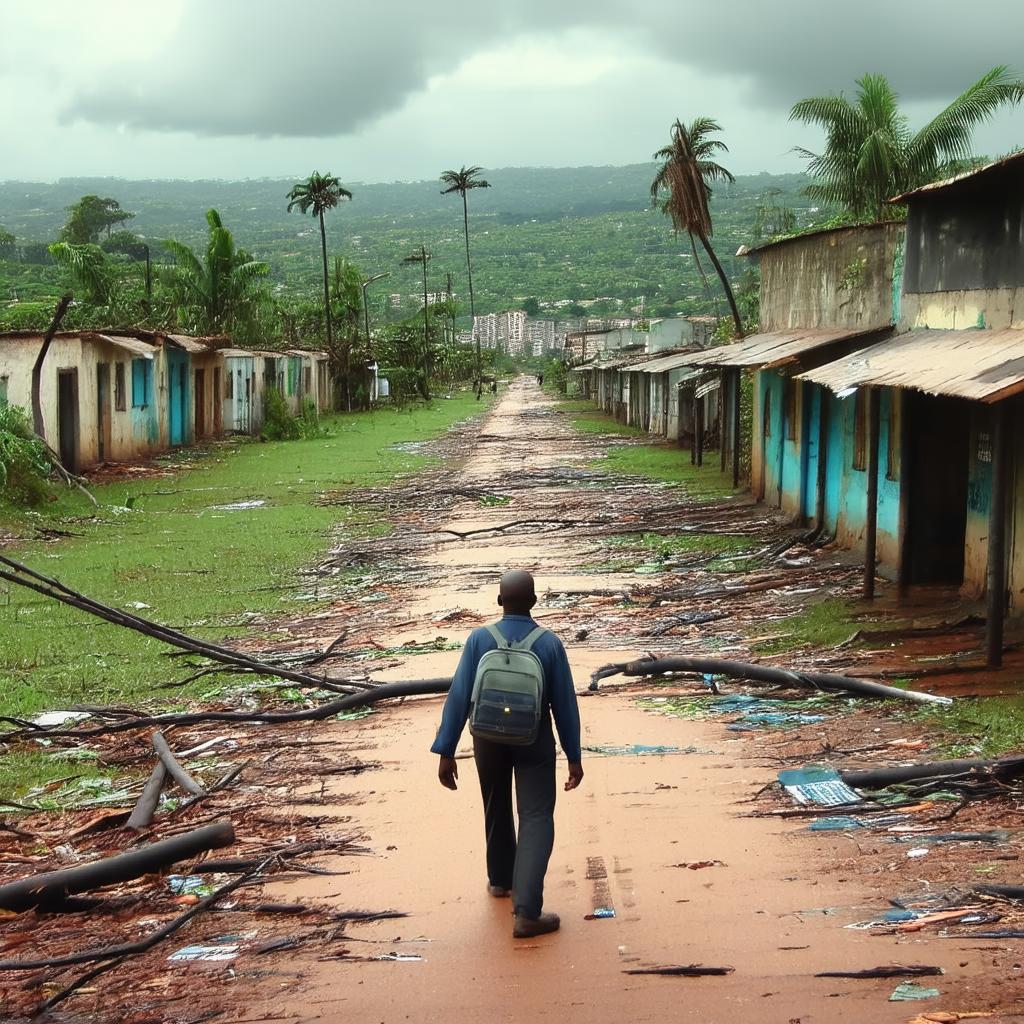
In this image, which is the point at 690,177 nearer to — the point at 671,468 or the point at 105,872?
the point at 671,468

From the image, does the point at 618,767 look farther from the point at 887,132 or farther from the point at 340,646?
the point at 887,132

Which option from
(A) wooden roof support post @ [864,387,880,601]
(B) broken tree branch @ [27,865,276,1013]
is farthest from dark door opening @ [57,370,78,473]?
(B) broken tree branch @ [27,865,276,1013]

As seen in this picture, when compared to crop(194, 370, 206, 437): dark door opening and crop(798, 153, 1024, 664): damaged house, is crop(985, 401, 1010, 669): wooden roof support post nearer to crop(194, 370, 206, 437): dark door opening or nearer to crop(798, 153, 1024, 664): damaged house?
crop(798, 153, 1024, 664): damaged house

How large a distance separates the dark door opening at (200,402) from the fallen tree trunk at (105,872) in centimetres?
3408

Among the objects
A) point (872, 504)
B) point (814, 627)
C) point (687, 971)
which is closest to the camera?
point (687, 971)

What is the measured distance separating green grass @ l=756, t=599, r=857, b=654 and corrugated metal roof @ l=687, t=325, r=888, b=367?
4214 millimetres

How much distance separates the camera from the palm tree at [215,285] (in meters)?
44.7

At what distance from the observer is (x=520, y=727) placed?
5.62 meters

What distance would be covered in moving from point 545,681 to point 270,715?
430 cm

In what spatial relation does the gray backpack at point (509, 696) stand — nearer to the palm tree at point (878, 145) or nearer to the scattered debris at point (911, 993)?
the scattered debris at point (911, 993)

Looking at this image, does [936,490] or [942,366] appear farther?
[936,490]

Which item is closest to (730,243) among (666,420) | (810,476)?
(666,420)

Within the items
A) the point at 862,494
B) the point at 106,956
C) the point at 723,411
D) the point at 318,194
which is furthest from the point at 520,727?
the point at 318,194

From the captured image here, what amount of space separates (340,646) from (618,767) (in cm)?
463
